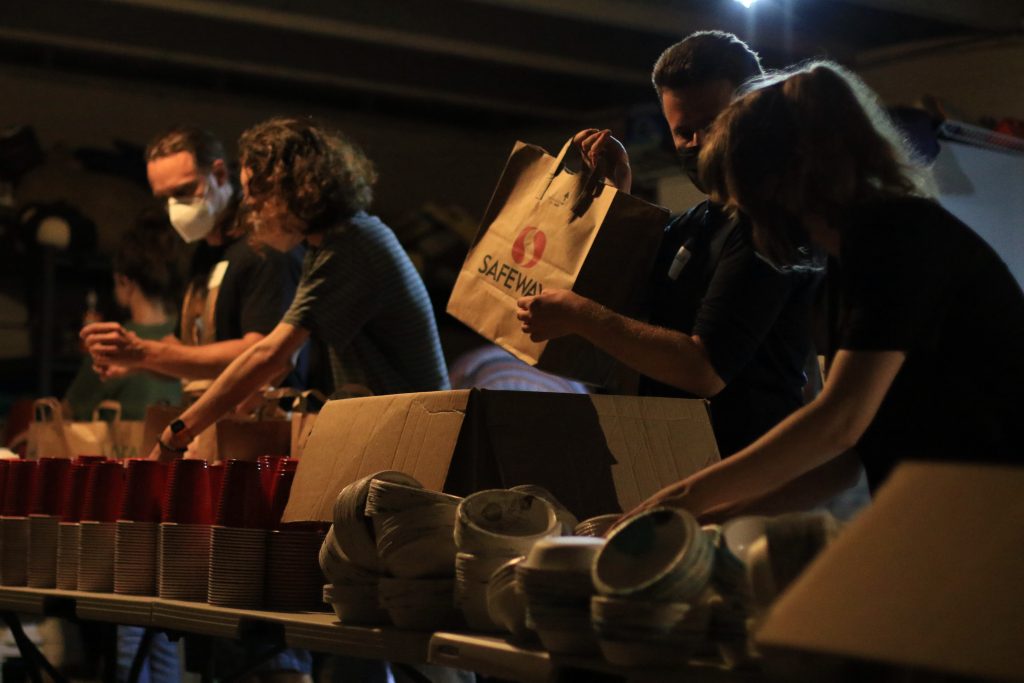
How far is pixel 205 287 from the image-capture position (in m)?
3.53

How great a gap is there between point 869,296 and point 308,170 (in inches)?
66.0

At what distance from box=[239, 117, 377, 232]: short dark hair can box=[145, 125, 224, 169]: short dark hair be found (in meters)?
0.55

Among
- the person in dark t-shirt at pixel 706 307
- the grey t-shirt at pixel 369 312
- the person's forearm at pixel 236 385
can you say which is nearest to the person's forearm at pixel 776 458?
the person in dark t-shirt at pixel 706 307

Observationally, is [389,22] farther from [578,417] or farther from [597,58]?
[578,417]

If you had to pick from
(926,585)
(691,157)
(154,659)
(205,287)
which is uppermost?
(926,585)

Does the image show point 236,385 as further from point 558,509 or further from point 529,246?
point 558,509

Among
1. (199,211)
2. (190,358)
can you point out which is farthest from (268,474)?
(199,211)

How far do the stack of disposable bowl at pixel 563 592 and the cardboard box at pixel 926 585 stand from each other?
1.49ft

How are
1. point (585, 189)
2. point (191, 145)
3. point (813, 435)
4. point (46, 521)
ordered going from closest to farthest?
point (813, 435), point (585, 189), point (46, 521), point (191, 145)

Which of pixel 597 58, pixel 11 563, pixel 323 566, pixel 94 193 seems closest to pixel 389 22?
pixel 597 58

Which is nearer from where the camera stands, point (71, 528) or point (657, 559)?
point (657, 559)

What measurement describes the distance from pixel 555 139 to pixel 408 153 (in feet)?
2.64

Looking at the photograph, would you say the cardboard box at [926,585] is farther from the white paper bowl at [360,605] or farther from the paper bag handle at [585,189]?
the paper bag handle at [585,189]

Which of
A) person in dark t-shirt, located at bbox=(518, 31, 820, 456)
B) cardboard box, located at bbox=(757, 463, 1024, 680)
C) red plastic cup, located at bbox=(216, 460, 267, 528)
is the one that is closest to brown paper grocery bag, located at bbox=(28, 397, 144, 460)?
red plastic cup, located at bbox=(216, 460, 267, 528)
